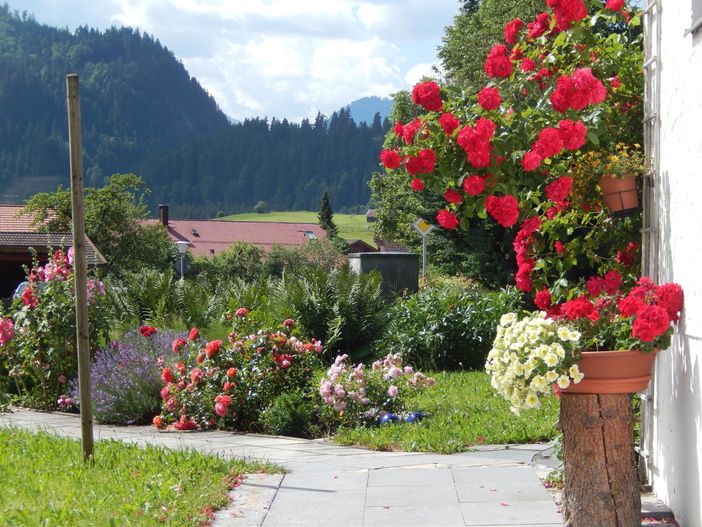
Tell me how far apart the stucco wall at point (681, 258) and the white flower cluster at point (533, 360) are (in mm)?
578

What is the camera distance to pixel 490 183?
17.5 feet

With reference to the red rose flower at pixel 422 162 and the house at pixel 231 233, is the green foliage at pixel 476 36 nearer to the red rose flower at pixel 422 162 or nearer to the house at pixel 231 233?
the red rose flower at pixel 422 162

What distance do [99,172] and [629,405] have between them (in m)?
203

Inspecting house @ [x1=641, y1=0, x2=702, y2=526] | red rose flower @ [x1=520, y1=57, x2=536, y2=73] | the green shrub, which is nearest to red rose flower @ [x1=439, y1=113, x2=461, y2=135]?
red rose flower @ [x1=520, y1=57, x2=536, y2=73]

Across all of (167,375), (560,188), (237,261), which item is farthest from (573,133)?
(237,261)

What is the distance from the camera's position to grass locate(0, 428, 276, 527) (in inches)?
185

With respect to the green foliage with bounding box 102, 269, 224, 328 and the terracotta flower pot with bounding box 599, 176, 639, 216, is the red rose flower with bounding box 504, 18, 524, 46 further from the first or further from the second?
the green foliage with bounding box 102, 269, 224, 328

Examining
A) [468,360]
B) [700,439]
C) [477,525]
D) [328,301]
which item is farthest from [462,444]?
[328,301]

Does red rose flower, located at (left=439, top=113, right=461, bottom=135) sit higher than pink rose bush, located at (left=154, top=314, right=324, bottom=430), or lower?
higher

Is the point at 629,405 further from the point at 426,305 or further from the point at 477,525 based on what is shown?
the point at 426,305

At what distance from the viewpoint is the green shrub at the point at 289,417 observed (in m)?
7.73

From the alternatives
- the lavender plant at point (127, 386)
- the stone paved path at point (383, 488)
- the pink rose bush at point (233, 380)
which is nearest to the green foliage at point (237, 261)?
the lavender plant at point (127, 386)

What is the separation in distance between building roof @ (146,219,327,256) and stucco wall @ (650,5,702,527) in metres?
93.1

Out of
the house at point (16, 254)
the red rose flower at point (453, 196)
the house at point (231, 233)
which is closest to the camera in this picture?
the red rose flower at point (453, 196)
